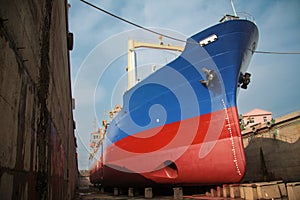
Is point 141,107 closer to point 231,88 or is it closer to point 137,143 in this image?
point 137,143

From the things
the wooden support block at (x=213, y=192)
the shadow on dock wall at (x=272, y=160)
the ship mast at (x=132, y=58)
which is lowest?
the wooden support block at (x=213, y=192)

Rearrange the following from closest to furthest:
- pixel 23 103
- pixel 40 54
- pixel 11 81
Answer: pixel 11 81 → pixel 23 103 → pixel 40 54

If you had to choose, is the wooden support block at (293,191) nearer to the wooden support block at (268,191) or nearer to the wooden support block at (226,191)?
the wooden support block at (268,191)

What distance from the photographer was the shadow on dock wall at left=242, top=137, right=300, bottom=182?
10.5 m

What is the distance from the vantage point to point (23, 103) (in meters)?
1.82

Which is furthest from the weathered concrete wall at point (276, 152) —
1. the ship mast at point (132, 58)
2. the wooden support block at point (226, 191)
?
the ship mast at point (132, 58)

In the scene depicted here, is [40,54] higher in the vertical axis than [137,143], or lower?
higher

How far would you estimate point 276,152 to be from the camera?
457 inches

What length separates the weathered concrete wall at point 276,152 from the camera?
1050cm

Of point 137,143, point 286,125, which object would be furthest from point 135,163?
point 286,125

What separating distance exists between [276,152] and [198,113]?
21.6 feet

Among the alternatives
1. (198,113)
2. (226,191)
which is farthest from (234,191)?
(198,113)

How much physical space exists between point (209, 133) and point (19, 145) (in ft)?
19.8

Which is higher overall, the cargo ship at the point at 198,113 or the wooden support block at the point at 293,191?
the cargo ship at the point at 198,113
